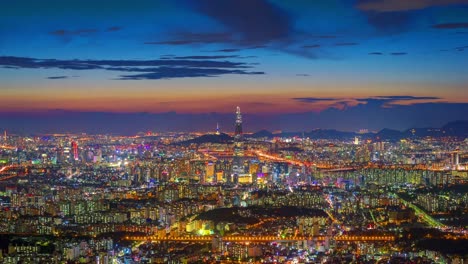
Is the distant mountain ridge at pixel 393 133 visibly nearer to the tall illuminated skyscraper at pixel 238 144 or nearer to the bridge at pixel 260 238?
the tall illuminated skyscraper at pixel 238 144

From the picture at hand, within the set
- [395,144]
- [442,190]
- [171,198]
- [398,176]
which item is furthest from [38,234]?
[395,144]

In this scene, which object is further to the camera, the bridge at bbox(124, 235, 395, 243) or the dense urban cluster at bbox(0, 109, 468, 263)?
the bridge at bbox(124, 235, 395, 243)

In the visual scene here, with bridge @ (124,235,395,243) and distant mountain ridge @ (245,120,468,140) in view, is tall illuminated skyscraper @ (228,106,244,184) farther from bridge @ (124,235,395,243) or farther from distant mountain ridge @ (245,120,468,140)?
bridge @ (124,235,395,243)

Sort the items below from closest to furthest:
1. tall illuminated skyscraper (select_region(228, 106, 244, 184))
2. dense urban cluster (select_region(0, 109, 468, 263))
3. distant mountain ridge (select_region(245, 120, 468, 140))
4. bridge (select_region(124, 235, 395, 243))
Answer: dense urban cluster (select_region(0, 109, 468, 263)) → bridge (select_region(124, 235, 395, 243)) → tall illuminated skyscraper (select_region(228, 106, 244, 184)) → distant mountain ridge (select_region(245, 120, 468, 140))

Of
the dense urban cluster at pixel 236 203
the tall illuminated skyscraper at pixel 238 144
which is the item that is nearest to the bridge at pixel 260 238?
the dense urban cluster at pixel 236 203

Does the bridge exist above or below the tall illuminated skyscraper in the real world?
below

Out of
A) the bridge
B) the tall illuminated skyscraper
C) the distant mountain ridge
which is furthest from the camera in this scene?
the distant mountain ridge

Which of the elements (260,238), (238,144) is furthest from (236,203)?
(238,144)

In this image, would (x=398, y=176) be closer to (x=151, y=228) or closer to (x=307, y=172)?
(x=307, y=172)

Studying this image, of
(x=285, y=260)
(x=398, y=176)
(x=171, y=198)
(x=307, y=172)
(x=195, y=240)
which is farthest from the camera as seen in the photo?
(x=307, y=172)

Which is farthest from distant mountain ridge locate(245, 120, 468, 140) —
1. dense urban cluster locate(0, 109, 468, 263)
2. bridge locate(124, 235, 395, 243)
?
bridge locate(124, 235, 395, 243)
